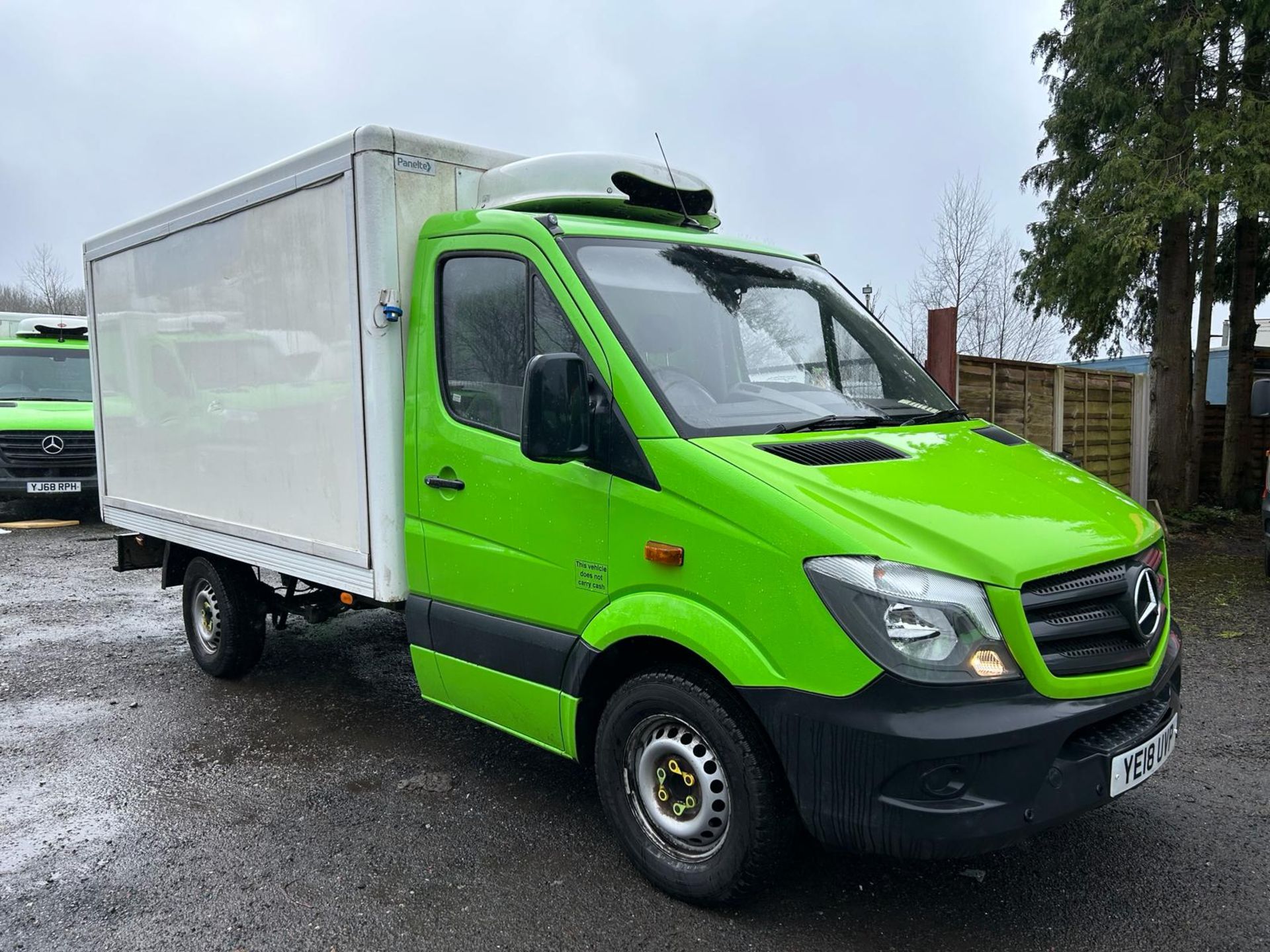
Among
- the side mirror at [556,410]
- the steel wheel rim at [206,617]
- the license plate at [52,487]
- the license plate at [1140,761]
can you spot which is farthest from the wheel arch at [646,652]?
the license plate at [52,487]

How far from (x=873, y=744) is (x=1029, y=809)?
19.6 inches

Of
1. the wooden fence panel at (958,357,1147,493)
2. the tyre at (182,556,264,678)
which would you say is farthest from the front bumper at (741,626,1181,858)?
the wooden fence panel at (958,357,1147,493)

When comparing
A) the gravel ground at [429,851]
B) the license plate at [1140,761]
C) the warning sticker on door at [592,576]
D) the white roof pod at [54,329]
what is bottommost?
the gravel ground at [429,851]

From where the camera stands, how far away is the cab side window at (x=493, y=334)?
3668 millimetres

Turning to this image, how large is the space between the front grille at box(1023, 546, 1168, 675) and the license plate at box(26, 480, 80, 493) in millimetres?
12906

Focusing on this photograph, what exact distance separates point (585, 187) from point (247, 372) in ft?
6.97

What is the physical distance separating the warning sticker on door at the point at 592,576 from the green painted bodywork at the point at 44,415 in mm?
11525

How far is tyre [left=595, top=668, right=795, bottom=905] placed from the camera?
3049mm

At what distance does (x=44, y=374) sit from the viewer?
45.3ft

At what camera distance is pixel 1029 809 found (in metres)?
2.78

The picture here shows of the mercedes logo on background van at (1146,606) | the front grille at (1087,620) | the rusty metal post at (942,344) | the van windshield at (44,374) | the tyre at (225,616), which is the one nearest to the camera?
the front grille at (1087,620)

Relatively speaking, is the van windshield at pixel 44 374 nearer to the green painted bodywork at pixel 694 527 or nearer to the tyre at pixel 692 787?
the green painted bodywork at pixel 694 527

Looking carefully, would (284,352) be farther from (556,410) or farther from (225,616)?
(556,410)

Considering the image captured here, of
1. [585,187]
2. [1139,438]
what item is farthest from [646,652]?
[1139,438]
